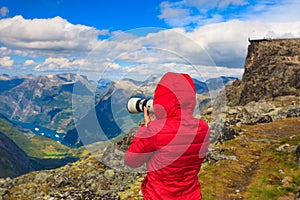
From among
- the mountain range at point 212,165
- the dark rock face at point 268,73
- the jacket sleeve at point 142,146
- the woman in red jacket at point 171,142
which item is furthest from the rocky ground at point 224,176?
the dark rock face at point 268,73

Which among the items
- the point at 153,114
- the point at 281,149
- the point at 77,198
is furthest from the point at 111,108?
the point at 281,149

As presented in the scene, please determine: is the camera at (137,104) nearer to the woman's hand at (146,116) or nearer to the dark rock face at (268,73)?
the woman's hand at (146,116)

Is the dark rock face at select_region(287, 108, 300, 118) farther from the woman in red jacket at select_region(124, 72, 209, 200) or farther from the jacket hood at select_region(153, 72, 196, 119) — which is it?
the jacket hood at select_region(153, 72, 196, 119)

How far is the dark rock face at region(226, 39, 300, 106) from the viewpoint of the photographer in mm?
71688

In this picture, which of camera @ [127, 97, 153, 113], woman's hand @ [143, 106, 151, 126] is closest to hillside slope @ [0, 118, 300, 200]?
camera @ [127, 97, 153, 113]

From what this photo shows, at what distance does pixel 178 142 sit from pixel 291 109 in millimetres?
43541

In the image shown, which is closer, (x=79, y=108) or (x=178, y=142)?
(x=178, y=142)

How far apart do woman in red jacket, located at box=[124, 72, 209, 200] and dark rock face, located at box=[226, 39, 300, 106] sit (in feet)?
234

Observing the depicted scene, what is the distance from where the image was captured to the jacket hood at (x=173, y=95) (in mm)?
5484

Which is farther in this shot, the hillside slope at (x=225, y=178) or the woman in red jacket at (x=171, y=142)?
the hillside slope at (x=225, y=178)

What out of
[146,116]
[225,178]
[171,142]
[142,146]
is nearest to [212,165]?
[225,178]

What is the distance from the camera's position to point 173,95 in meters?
5.49

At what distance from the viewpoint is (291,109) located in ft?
142

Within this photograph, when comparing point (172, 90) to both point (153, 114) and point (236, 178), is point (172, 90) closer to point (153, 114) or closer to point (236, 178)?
point (153, 114)
